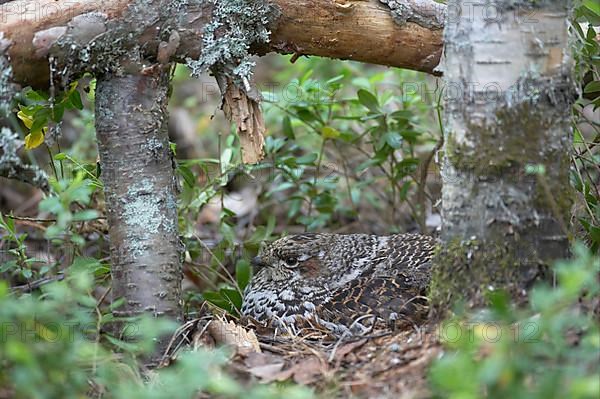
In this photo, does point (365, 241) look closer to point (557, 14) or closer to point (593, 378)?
point (557, 14)

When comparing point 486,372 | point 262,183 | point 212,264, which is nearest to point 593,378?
point 486,372

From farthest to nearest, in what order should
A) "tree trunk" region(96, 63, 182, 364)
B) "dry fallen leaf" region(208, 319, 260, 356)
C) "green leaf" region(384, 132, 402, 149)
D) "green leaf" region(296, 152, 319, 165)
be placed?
"green leaf" region(296, 152, 319, 165), "green leaf" region(384, 132, 402, 149), "tree trunk" region(96, 63, 182, 364), "dry fallen leaf" region(208, 319, 260, 356)

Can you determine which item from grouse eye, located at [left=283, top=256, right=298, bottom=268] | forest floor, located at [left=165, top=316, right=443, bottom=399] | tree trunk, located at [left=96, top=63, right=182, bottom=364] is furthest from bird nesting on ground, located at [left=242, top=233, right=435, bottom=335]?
tree trunk, located at [left=96, top=63, right=182, bottom=364]

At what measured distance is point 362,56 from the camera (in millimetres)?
3871

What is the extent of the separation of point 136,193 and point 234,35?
84cm

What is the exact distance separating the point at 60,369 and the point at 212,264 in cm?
272

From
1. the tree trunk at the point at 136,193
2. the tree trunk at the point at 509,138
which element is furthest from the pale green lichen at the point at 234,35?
the tree trunk at the point at 509,138

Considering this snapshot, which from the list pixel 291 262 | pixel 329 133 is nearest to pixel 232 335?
pixel 291 262

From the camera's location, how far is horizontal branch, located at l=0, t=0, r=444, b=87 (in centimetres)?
329

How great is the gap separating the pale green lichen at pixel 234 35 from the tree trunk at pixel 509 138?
102 cm

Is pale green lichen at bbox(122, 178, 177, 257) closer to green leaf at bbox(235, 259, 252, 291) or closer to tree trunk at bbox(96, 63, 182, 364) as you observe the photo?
tree trunk at bbox(96, 63, 182, 364)

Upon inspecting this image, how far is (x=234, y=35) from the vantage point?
363 cm

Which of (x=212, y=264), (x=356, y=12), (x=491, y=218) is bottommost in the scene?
(x=212, y=264)

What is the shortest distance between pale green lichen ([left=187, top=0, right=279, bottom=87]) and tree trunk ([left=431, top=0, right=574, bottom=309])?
1.02 m
